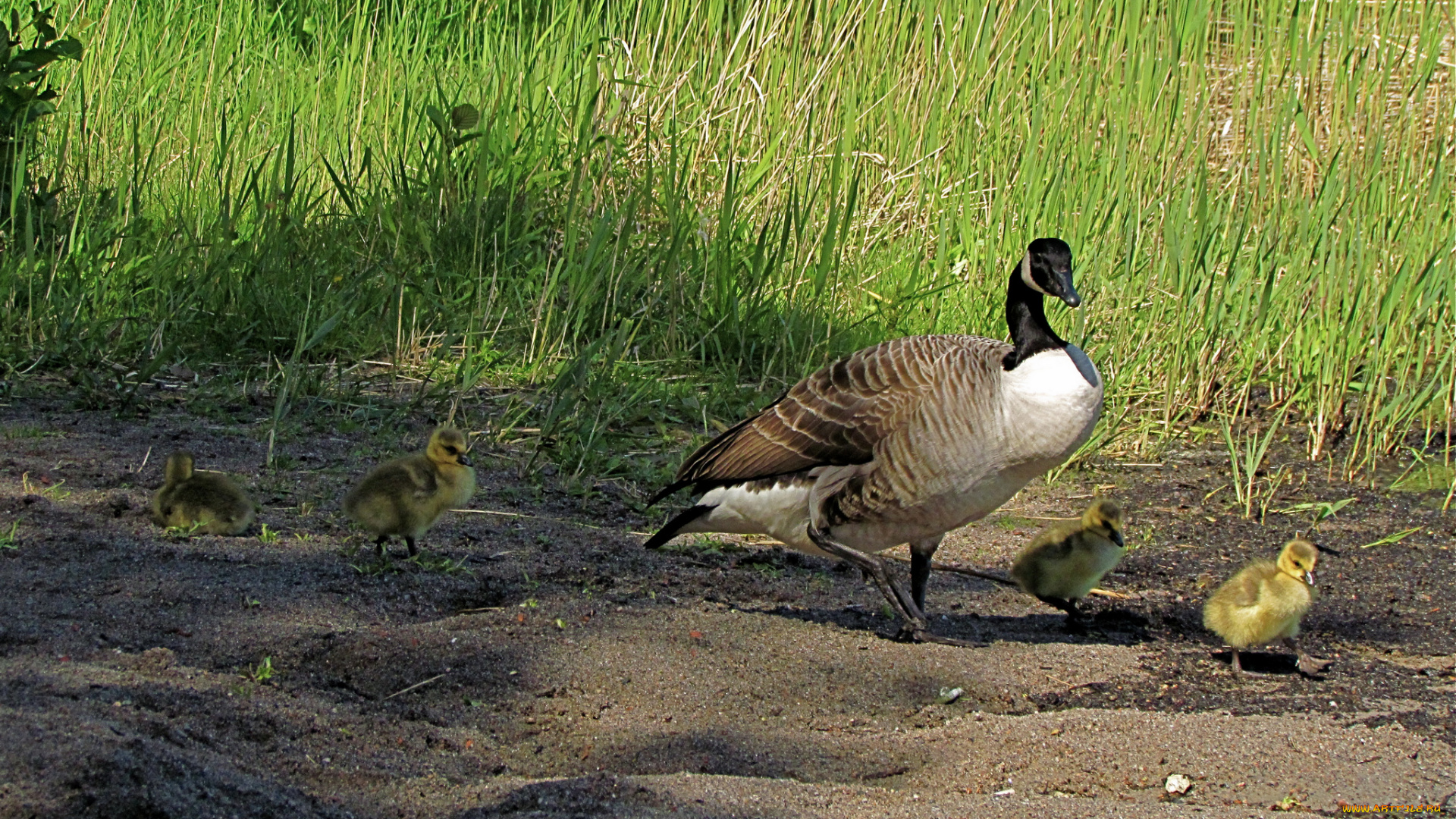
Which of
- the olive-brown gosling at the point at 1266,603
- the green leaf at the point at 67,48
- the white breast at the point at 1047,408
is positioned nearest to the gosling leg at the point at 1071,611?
the olive-brown gosling at the point at 1266,603

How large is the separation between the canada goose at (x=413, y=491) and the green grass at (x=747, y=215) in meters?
1.11

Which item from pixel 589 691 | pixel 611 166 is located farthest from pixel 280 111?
pixel 589 691

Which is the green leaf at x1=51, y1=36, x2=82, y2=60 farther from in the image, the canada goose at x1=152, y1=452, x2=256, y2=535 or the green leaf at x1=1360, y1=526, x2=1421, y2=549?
the green leaf at x1=1360, y1=526, x2=1421, y2=549

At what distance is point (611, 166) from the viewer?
26.5 feet

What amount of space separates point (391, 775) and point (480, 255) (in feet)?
14.7

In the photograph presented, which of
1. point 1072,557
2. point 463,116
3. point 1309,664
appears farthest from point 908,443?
point 463,116

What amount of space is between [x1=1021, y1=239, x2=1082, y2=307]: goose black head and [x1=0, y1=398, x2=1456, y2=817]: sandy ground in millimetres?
1227

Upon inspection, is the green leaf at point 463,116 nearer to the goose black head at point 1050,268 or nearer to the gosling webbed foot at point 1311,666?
the goose black head at point 1050,268

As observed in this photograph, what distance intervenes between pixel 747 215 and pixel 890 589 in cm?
375

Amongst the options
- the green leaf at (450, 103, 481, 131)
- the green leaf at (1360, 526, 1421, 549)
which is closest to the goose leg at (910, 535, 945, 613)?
the green leaf at (1360, 526, 1421, 549)

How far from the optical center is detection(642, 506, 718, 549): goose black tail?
4.99 meters

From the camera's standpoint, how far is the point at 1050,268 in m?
4.99

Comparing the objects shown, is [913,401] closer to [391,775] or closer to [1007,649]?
[1007,649]

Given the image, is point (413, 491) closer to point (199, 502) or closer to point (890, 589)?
point (199, 502)
